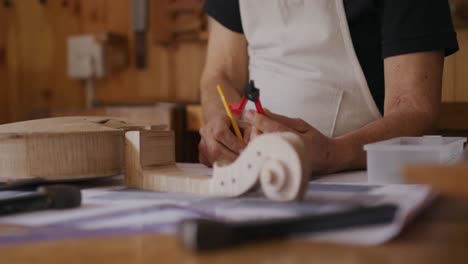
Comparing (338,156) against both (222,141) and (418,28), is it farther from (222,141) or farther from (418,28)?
(418,28)

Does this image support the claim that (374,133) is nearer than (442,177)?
No

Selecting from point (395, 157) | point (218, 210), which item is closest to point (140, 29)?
point (395, 157)

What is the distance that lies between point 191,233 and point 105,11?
10.0 ft

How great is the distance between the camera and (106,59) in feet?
10.6

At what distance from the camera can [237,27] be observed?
167 centimetres

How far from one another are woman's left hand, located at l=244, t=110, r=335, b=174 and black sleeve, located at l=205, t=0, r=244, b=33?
65 cm

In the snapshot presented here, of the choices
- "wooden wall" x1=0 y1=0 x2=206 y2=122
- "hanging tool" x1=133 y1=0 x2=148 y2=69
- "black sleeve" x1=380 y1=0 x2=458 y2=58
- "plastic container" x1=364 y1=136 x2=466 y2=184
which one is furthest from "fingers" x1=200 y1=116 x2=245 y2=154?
"hanging tool" x1=133 y1=0 x2=148 y2=69

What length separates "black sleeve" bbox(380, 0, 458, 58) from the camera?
1276mm

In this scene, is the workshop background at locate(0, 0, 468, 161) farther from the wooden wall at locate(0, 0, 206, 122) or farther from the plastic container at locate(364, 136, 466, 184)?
the plastic container at locate(364, 136, 466, 184)

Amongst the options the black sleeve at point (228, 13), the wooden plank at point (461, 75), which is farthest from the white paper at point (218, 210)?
the wooden plank at point (461, 75)

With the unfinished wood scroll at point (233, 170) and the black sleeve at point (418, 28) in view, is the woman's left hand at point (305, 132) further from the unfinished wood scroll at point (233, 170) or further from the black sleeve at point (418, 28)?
the black sleeve at point (418, 28)

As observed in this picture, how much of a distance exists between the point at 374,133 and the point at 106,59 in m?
2.31

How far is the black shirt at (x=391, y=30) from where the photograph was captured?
50.5 inches

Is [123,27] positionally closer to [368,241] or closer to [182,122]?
[182,122]
